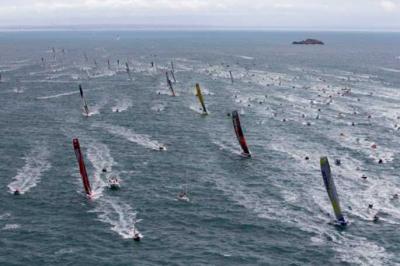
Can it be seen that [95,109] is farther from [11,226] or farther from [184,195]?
[11,226]

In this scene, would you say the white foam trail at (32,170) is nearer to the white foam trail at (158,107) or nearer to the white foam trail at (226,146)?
the white foam trail at (226,146)

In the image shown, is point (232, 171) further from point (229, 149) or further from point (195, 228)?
point (195, 228)

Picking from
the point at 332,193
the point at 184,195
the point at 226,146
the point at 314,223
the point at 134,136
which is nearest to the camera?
the point at 314,223

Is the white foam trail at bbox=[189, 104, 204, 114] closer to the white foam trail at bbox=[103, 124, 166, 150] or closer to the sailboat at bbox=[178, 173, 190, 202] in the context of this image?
the white foam trail at bbox=[103, 124, 166, 150]

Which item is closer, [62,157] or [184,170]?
[184,170]

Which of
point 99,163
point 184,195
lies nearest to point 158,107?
point 99,163

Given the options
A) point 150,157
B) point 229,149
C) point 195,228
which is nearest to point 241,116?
point 229,149

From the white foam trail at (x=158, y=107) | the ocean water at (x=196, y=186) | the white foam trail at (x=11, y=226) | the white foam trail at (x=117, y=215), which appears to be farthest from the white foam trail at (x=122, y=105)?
the white foam trail at (x=11, y=226)
